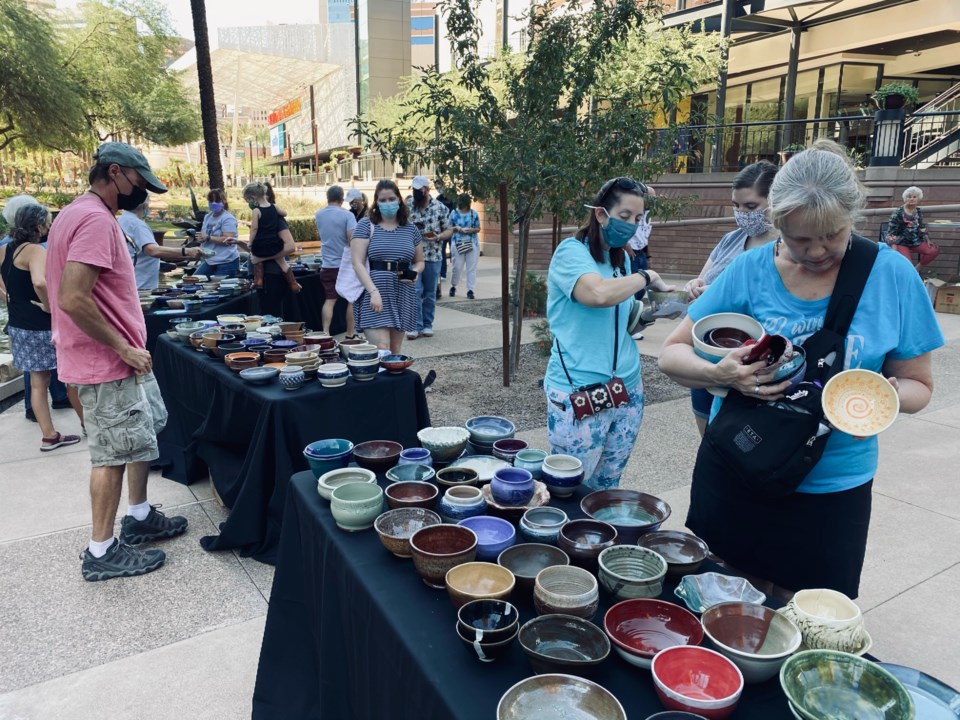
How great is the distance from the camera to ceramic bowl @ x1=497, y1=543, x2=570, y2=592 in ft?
5.47

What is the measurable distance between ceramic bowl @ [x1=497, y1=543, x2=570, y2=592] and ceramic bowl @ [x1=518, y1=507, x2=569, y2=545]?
0.05 meters

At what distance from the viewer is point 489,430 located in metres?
2.54

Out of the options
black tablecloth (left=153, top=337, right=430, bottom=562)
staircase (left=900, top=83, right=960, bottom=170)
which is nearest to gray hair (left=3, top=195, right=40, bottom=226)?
black tablecloth (left=153, top=337, right=430, bottom=562)

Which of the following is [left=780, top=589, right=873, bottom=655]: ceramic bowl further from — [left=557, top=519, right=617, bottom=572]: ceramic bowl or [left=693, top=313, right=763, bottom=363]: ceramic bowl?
[left=693, top=313, right=763, bottom=363]: ceramic bowl

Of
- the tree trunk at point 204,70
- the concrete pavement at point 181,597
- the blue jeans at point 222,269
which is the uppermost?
the tree trunk at point 204,70

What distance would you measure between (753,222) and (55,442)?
516 cm

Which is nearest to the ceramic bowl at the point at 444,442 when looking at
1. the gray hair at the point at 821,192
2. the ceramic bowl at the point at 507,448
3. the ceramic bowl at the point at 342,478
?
the ceramic bowl at the point at 507,448

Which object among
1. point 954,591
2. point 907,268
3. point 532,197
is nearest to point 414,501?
point 907,268

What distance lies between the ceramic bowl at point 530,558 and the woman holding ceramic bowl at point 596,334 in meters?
0.85

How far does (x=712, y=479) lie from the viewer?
2.00 metres

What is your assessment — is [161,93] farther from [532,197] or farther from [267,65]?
[267,65]

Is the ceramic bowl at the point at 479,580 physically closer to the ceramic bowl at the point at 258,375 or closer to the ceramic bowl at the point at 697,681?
the ceramic bowl at the point at 697,681

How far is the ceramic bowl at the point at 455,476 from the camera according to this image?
6.95 feet

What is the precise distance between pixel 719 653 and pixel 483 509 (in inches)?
33.2
